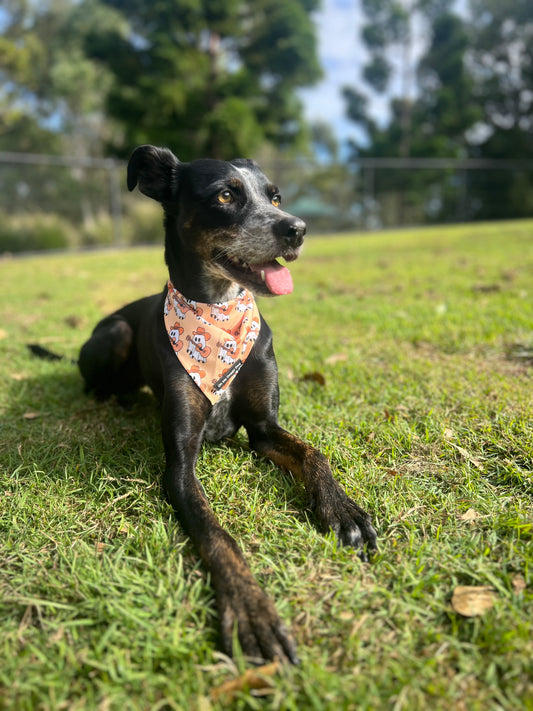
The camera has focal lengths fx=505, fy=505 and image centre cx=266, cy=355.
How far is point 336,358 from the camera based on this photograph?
408cm

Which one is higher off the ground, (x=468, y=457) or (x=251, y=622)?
(x=468, y=457)

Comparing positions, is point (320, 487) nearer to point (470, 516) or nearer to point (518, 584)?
point (470, 516)

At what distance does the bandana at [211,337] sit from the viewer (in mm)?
2484

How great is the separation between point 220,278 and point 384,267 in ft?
23.3

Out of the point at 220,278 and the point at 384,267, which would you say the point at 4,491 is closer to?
the point at 220,278

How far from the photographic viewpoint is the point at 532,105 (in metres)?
32.0

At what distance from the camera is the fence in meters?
16.6

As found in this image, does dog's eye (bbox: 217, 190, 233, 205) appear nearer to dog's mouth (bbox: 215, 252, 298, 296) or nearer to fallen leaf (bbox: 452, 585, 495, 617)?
dog's mouth (bbox: 215, 252, 298, 296)

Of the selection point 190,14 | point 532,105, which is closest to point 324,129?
point 532,105

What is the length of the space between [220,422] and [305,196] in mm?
21158

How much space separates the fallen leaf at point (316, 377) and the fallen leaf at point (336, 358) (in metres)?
0.37

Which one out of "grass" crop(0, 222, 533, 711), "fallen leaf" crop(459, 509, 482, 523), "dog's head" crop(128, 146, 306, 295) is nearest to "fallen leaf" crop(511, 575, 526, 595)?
"grass" crop(0, 222, 533, 711)

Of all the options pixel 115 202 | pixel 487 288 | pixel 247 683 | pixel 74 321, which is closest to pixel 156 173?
pixel 247 683

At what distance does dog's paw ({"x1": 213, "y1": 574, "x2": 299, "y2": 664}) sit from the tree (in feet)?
73.1
